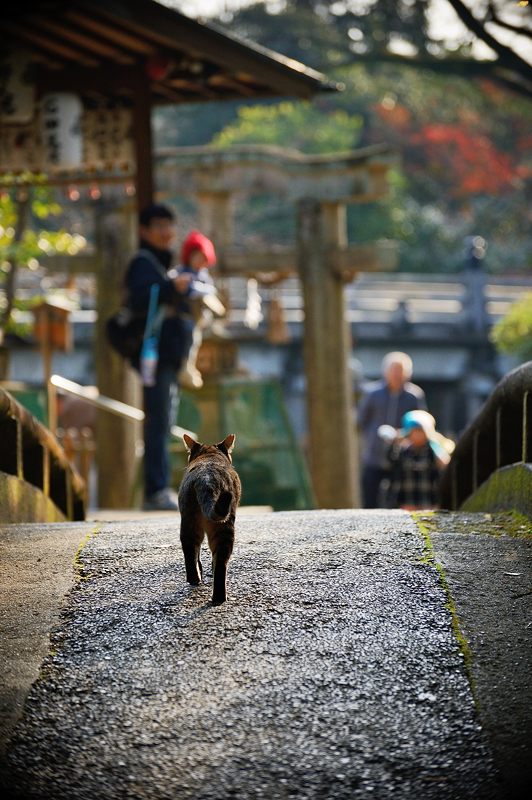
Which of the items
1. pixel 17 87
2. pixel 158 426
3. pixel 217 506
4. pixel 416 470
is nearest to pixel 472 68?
pixel 416 470

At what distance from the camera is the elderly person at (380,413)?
11633 millimetres

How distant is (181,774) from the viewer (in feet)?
10.5

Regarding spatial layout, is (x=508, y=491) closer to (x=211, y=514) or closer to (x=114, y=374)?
(x=211, y=514)

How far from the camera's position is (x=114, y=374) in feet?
43.1

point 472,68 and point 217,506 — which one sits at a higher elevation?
point 472,68

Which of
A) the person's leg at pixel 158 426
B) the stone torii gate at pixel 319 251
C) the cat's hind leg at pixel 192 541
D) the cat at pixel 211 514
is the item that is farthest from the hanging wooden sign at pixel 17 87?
the cat's hind leg at pixel 192 541

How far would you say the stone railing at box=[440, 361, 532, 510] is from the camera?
5676 mm

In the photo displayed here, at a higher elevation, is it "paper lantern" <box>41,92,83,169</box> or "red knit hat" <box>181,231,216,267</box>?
"paper lantern" <box>41,92,83,169</box>

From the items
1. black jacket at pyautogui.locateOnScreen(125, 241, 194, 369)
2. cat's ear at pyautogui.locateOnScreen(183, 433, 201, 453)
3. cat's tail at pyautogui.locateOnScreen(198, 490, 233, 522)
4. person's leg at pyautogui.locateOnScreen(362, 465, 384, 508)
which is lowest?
person's leg at pyautogui.locateOnScreen(362, 465, 384, 508)

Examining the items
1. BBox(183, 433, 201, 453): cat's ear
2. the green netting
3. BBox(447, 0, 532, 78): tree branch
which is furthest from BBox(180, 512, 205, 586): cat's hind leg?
BBox(447, 0, 532, 78): tree branch

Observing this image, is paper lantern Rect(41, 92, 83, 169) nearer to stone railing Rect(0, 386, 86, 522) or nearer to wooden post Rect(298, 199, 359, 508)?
stone railing Rect(0, 386, 86, 522)

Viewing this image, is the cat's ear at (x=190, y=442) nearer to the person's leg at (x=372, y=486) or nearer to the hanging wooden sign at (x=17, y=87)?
the hanging wooden sign at (x=17, y=87)

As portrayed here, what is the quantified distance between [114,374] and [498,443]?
7263 mm

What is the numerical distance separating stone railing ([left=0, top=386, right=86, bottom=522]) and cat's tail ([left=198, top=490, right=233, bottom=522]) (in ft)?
5.57
